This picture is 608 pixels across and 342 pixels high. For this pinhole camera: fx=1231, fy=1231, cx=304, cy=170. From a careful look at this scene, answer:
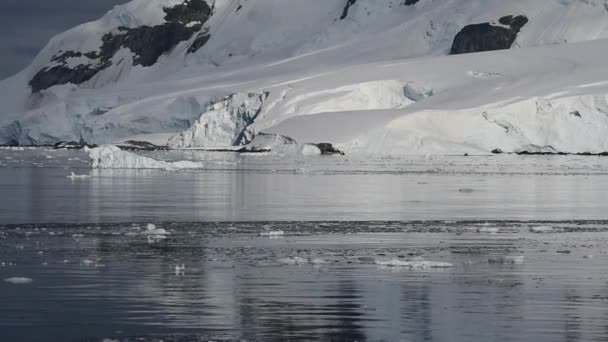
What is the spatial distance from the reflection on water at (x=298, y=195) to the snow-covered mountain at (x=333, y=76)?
18452 mm

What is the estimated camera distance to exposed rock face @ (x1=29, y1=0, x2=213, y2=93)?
12369 centimetres

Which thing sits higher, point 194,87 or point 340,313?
point 194,87

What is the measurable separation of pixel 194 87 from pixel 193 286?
80600 millimetres

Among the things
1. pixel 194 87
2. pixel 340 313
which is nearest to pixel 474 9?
pixel 194 87

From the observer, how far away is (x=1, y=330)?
27.5ft

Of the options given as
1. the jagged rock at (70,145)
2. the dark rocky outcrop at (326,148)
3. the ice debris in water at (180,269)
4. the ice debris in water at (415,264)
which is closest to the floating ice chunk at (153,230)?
the ice debris in water at (180,269)

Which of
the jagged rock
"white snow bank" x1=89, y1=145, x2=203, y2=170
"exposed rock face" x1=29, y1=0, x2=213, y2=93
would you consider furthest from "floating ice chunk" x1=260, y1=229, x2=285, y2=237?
"exposed rock face" x1=29, y1=0, x2=213, y2=93

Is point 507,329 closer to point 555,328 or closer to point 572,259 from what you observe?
point 555,328

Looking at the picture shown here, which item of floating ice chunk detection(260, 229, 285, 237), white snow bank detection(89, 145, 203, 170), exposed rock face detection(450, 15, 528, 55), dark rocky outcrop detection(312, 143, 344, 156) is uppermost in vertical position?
exposed rock face detection(450, 15, 528, 55)

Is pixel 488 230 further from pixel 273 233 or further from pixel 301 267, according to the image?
pixel 301 267

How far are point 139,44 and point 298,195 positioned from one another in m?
102

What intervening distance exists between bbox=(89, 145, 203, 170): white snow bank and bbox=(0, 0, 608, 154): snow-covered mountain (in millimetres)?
18574

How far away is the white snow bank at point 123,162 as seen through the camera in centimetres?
3903

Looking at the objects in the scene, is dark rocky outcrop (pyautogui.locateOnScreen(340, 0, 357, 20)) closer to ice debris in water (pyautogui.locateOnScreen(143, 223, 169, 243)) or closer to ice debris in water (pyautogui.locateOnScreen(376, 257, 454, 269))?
ice debris in water (pyautogui.locateOnScreen(143, 223, 169, 243))
